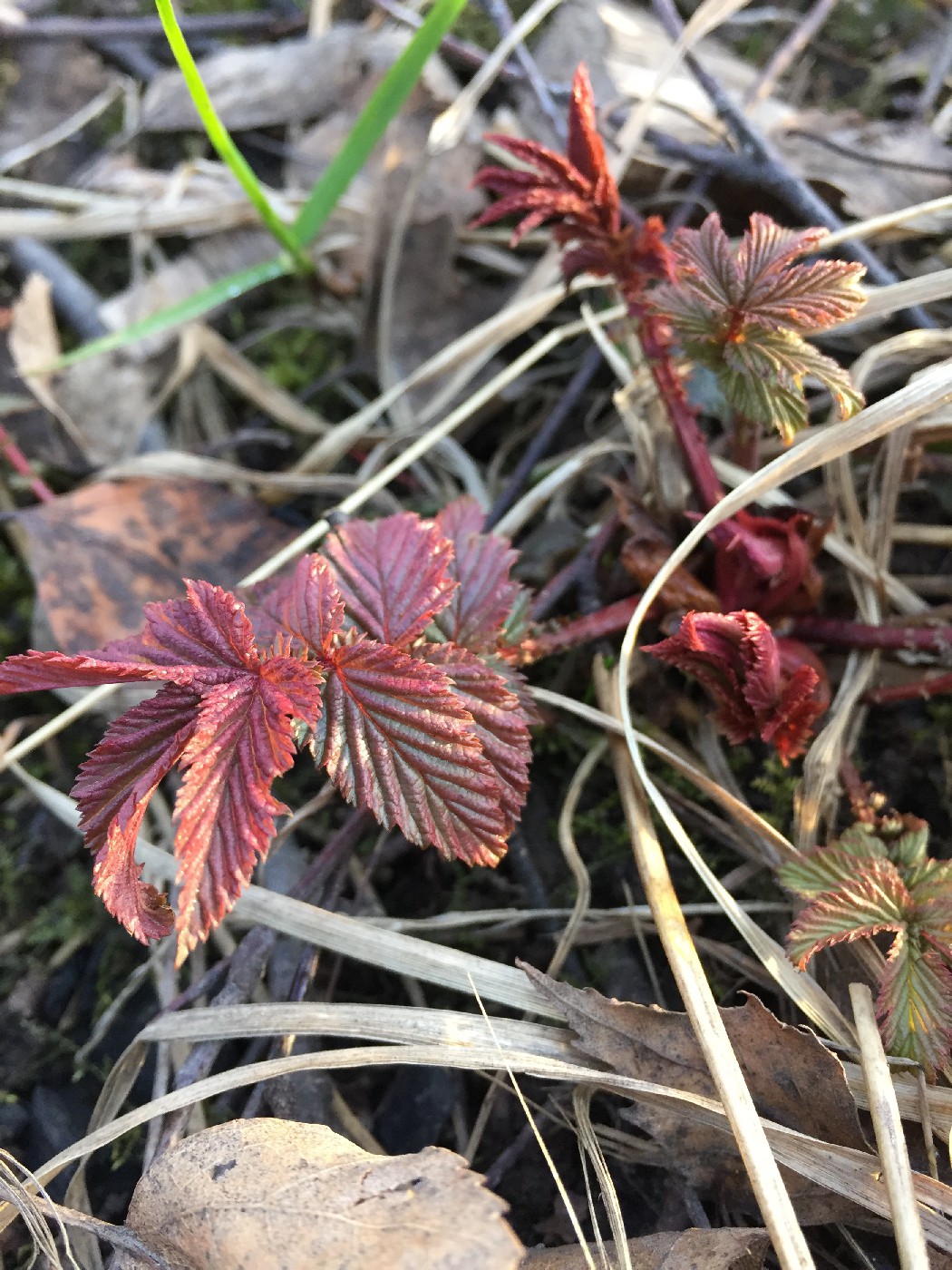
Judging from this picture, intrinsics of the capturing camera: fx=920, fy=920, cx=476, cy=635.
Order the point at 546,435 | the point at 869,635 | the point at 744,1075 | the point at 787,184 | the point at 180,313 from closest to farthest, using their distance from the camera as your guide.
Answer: the point at 744,1075 → the point at 869,635 → the point at 787,184 → the point at 546,435 → the point at 180,313

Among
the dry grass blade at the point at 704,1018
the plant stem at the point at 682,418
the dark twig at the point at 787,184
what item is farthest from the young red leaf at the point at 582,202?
the dry grass blade at the point at 704,1018

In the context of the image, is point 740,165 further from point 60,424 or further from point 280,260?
point 60,424

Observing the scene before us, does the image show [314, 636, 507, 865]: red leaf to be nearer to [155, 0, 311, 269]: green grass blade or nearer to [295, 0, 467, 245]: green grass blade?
[155, 0, 311, 269]: green grass blade

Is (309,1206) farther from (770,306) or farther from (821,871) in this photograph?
(770,306)

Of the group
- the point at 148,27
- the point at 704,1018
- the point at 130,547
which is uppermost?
the point at 148,27

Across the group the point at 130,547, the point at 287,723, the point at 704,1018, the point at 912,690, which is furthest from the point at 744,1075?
the point at 130,547

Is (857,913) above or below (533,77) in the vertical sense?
below

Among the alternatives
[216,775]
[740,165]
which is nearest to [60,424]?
[216,775]

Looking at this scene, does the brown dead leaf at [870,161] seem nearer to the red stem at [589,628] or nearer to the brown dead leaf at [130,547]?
the red stem at [589,628]
